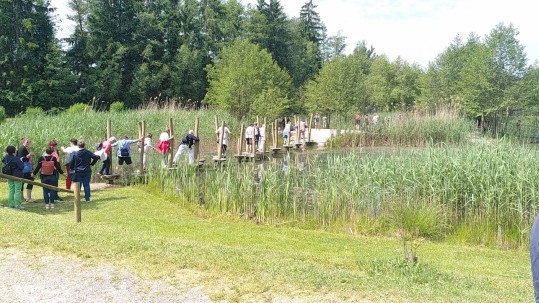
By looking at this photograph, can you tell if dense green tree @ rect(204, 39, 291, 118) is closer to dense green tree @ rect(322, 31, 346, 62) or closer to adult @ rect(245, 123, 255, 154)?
adult @ rect(245, 123, 255, 154)

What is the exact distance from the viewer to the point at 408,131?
25.8 meters

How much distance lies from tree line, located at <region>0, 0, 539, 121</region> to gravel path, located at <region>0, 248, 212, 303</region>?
2683 centimetres

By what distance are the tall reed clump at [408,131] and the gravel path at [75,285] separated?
19319mm

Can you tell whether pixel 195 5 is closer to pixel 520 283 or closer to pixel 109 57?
pixel 109 57

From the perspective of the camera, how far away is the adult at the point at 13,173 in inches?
418

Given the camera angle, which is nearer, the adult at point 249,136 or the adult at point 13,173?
the adult at point 13,173

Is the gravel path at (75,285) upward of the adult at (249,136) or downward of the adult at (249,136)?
downward

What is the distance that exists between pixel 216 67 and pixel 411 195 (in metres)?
38.4

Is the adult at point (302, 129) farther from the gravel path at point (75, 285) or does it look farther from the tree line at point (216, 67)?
the gravel path at point (75, 285)

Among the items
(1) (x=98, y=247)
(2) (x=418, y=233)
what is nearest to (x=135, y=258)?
(1) (x=98, y=247)

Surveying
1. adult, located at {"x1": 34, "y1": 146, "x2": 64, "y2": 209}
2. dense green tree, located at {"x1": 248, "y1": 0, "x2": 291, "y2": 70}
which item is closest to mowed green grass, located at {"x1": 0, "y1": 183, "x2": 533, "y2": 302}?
adult, located at {"x1": 34, "y1": 146, "x2": 64, "y2": 209}

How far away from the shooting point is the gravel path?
496 centimetres

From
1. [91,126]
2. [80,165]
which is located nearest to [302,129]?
[91,126]

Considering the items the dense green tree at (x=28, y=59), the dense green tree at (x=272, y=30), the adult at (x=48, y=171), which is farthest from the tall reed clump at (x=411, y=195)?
the dense green tree at (x=272, y=30)
